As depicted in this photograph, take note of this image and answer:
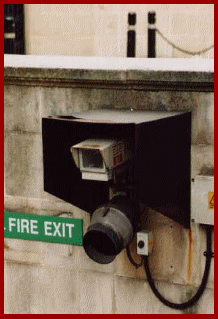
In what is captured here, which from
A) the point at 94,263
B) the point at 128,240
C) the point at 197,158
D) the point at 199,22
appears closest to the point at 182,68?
the point at 197,158

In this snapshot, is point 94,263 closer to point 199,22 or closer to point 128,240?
point 128,240

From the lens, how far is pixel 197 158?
5.91 m

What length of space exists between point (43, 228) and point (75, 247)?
1.09 feet

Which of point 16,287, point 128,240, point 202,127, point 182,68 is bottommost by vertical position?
point 16,287

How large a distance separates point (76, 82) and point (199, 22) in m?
5.79

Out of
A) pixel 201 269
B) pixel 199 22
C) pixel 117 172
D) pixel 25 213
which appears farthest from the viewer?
pixel 199 22

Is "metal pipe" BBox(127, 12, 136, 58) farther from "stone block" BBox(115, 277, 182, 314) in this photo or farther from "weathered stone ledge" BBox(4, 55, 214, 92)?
"stone block" BBox(115, 277, 182, 314)

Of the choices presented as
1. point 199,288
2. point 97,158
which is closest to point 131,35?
point 199,288

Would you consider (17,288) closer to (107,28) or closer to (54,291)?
(54,291)

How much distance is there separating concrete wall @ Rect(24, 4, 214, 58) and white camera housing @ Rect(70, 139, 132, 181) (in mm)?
6421

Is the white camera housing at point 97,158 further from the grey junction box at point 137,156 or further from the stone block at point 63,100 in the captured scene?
the stone block at point 63,100

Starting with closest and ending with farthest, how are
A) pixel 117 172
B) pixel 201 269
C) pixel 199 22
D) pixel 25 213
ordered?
pixel 117 172 → pixel 201 269 → pixel 25 213 → pixel 199 22

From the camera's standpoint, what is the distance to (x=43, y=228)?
21.5 feet

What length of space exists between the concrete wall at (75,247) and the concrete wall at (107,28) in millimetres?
5653
